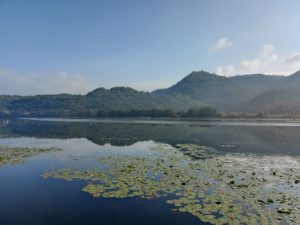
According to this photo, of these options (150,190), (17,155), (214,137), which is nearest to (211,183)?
(150,190)

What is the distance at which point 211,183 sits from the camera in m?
20.3

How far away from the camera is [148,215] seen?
1463 cm

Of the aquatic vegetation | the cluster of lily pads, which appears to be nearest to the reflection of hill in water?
the cluster of lily pads

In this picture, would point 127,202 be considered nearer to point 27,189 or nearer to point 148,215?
point 148,215

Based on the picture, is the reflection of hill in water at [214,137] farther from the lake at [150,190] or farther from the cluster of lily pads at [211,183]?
the cluster of lily pads at [211,183]

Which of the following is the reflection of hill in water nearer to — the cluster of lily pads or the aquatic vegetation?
the cluster of lily pads

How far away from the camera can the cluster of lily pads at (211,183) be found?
1465cm

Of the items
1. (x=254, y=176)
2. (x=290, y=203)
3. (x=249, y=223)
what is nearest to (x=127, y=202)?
(x=249, y=223)

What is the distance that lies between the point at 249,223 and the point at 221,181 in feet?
26.1

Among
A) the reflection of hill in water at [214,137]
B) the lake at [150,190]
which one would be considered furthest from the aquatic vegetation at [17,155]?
the reflection of hill in water at [214,137]

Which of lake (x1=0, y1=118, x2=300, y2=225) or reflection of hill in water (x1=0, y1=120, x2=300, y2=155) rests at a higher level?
reflection of hill in water (x1=0, y1=120, x2=300, y2=155)

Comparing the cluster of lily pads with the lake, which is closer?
the lake

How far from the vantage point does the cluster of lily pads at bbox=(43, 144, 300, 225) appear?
48.1ft

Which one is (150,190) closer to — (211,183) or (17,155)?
(211,183)
